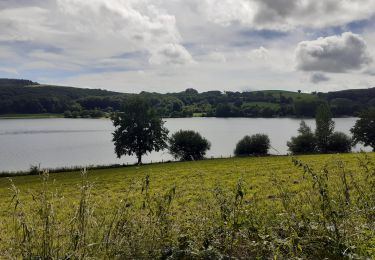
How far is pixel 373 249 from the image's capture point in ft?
13.5

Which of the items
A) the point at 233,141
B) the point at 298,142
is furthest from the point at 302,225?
the point at 233,141

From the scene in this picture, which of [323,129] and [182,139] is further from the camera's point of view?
[323,129]

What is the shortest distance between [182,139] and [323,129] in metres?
34.2

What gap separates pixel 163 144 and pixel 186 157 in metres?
7.03

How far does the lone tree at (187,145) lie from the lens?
67375mm

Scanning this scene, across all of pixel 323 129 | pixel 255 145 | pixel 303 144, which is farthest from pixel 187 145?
pixel 323 129

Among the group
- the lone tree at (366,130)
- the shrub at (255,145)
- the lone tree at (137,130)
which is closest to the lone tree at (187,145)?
the lone tree at (137,130)

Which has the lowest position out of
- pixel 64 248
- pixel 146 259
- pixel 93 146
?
pixel 93 146

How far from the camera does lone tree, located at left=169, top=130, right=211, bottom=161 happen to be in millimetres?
67375

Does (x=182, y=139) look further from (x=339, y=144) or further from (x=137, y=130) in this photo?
(x=339, y=144)

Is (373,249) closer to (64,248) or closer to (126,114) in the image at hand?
(64,248)

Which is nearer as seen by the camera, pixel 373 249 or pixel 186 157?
pixel 373 249

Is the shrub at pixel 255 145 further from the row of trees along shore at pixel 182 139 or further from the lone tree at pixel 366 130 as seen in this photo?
the lone tree at pixel 366 130

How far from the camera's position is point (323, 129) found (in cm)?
8119
